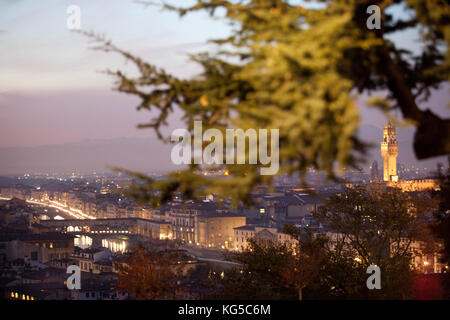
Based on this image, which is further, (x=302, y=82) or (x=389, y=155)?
(x=389, y=155)

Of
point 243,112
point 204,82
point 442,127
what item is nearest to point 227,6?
point 204,82

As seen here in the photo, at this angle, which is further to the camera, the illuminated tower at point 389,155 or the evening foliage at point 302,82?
the illuminated tower at point 389,155

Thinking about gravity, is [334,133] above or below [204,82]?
below

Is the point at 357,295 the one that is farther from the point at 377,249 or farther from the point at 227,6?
the point at 227,6

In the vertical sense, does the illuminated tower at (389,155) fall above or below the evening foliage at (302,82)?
above

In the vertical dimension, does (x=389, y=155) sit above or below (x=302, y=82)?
above

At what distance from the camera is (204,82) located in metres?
4.32

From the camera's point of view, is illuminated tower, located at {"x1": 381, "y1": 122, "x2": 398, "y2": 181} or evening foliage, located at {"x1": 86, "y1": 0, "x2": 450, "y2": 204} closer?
evening foliage, located at {"x1": 86, "y1": 0, "x2": 450, "y2": 204}

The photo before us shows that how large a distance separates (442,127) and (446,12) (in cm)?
66

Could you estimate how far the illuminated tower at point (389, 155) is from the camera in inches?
3733

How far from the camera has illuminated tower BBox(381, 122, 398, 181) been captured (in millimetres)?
94825

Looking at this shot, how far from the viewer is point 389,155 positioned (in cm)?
9575

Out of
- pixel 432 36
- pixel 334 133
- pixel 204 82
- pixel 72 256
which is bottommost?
pixel 72 256

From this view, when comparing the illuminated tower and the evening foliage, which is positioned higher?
the illuminated tower
